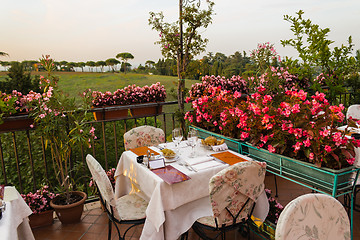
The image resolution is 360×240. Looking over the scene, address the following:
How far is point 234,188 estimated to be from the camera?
1811 mm

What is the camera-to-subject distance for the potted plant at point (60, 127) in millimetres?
2809

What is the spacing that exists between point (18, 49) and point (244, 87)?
33.7ft

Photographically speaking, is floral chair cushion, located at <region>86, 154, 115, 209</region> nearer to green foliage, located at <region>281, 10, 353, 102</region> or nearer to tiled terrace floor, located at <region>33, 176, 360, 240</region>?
tiled terrace floor, located at <region>33, 176, 360, 240</region>

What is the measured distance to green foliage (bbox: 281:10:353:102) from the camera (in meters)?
4.80

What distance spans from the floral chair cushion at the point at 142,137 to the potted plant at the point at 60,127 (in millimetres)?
436

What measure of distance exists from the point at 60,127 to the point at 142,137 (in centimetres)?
90

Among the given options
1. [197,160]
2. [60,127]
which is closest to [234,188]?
[197,160]

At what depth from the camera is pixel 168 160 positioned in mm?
2443

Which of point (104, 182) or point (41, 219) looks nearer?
point (104, 182)

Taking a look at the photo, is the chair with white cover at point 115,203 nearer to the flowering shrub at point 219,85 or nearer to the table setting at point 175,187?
the table setting at point 175,187

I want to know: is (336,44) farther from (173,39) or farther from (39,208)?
(39,208)

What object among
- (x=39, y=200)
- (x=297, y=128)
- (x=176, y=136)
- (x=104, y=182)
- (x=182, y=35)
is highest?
(x=182, y=35)

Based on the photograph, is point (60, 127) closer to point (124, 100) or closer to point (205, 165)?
point (124, 100)

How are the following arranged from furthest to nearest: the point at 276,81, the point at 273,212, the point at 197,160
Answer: the point at 276,81 → the point at 273,212 → the point at 197,160
